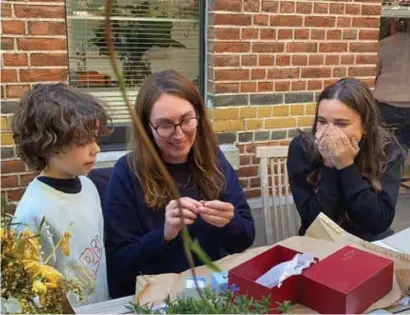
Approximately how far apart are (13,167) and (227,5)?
1447mm

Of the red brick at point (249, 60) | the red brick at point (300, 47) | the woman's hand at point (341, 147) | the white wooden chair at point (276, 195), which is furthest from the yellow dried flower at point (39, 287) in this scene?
the red brick at point (300, 47)

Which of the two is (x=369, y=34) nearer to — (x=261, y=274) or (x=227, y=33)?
(x=227, y=33)

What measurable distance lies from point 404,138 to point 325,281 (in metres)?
3.17

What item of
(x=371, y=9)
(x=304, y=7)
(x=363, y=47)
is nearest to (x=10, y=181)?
(x=304, y=7)

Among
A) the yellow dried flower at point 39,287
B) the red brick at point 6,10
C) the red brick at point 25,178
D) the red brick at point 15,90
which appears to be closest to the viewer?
the yellow dried flower at point 39,287

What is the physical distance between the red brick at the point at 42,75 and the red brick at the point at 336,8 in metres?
1.65

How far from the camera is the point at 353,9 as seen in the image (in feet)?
10.3

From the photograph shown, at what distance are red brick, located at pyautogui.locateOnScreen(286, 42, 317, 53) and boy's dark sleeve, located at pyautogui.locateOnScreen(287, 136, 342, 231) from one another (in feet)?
3.05

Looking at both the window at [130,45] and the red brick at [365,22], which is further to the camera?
the red brick at [365,22]

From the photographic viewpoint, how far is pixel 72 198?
1.66 m

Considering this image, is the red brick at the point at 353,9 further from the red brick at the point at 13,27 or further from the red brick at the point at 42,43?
the red brick at the point at 13,27

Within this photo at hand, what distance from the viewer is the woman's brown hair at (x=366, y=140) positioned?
210 centimetres

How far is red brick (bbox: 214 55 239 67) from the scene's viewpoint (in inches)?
113

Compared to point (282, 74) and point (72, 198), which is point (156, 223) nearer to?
point (72, 198)
